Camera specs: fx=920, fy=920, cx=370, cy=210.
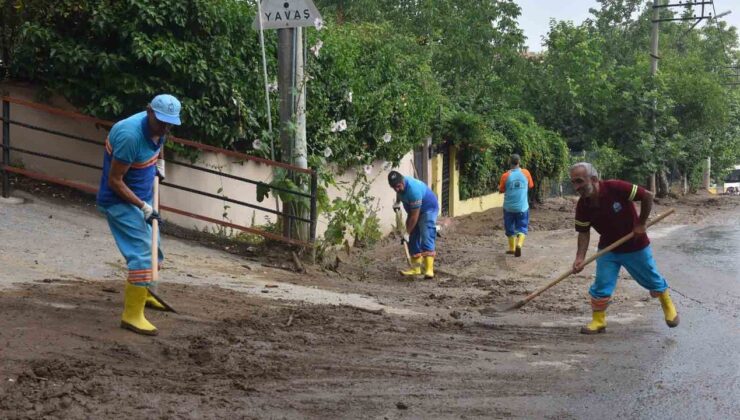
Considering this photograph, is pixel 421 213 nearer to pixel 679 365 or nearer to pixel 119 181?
pixel 679 365

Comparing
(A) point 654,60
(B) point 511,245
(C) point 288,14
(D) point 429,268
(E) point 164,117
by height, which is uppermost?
(A) point 654,60

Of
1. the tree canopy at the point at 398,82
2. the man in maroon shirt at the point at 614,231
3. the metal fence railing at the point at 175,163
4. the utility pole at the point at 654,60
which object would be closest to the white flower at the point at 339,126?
the tree canopy at the point at 398,82

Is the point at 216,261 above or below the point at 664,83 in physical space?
below

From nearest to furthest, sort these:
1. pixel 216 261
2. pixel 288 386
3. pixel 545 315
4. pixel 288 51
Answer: pixel 288 386 → pixel 545 315 → pixel 216 261 → pixel 288 51

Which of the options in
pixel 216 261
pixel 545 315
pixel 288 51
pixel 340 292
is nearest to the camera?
pixel 545 315

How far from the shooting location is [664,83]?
32406 millimetres

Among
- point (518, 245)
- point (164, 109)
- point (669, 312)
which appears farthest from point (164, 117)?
point (518, 245)

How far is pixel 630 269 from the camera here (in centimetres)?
829

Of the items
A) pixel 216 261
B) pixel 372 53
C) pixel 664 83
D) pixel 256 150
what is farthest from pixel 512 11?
pixel 216 261

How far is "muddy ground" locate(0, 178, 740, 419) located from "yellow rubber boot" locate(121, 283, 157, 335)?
0.29 ft

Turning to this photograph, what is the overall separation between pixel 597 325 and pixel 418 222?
14.7 ft

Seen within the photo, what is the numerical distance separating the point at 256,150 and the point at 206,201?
0.96 metres

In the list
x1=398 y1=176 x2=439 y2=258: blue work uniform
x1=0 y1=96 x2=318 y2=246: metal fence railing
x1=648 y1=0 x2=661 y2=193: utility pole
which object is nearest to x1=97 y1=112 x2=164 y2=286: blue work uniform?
x1=0 y1=96 x2=318 y2=246: metal fence railing

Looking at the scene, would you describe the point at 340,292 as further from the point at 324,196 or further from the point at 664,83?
the point at 664,83
